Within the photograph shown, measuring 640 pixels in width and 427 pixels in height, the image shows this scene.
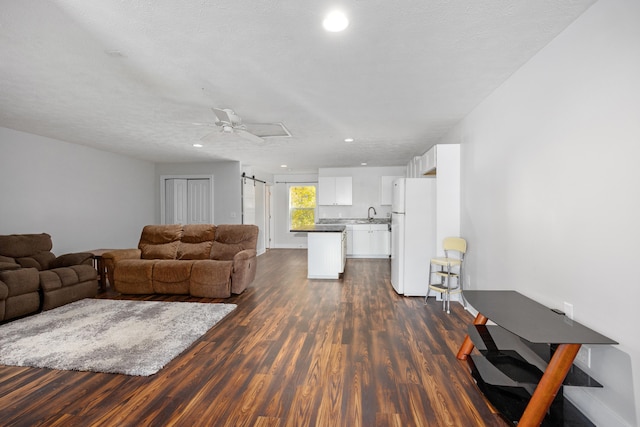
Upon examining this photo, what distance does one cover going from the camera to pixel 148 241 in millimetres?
5059

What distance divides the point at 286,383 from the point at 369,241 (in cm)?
590

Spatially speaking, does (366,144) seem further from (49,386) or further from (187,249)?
(49,386)

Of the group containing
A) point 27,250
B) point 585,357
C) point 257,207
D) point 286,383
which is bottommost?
point 286,383

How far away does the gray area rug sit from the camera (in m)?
2.45

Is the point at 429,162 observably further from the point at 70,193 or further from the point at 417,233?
the point at 70,193

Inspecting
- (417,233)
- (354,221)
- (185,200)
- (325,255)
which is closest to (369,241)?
(354,221)

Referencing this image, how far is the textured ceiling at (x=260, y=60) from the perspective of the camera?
1.84 meters

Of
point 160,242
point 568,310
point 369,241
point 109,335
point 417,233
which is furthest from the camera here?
point 369,241

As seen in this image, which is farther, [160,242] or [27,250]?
[160,242]

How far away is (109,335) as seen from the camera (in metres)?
2.95

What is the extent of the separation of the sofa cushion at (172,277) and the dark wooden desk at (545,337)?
3.82m

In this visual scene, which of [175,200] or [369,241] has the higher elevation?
[175,200]

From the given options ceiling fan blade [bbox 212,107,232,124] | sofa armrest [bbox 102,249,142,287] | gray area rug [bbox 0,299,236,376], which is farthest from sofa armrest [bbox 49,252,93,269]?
ceiling fan blade [bbox 212,107,232,124]

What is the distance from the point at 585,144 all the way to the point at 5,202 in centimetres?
684
